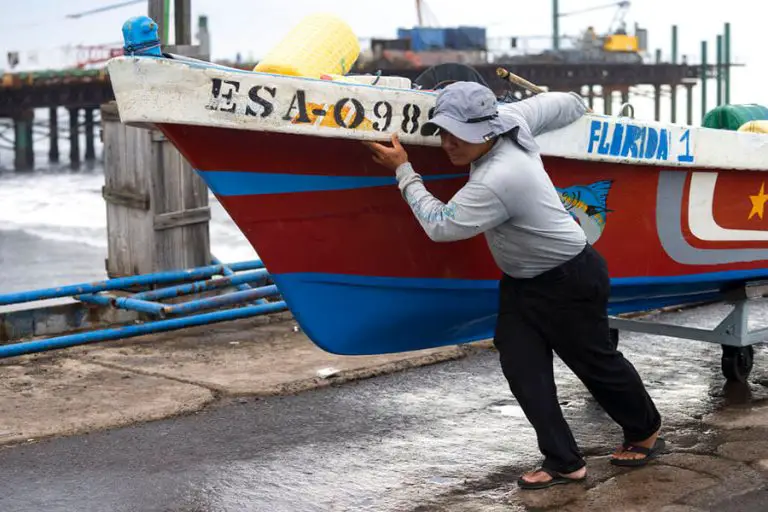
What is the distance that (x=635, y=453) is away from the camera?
188 inches

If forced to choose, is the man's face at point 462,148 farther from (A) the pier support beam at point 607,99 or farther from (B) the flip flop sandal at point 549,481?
(A) the pier support beam at point 607,99

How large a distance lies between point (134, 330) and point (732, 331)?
342cm

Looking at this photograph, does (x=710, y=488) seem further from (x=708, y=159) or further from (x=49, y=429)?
(x=49, y=429)

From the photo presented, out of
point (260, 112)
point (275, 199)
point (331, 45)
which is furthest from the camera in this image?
point (331, 45)

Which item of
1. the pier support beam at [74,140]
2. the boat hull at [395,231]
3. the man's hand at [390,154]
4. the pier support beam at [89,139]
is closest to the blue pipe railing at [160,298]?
the boat hull at [395,231]

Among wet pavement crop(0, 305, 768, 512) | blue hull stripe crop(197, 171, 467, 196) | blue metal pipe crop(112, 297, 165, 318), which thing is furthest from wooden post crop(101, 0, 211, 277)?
blue hull stripe crop(197, 171, 467, 196)

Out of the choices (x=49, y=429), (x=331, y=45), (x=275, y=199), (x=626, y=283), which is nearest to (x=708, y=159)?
(x=626, y=283)

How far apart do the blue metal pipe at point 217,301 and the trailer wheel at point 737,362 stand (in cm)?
289

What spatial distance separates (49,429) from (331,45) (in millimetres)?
2142

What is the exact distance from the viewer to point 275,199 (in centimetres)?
475

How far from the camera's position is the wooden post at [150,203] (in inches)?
323

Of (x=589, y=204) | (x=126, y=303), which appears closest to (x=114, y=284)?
(x=126, y=303)

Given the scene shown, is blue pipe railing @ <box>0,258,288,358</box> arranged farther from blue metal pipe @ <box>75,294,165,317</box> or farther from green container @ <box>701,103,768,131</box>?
green container @ <box>701,103,768,131</box>

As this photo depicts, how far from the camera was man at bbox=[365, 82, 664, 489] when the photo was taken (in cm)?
432
